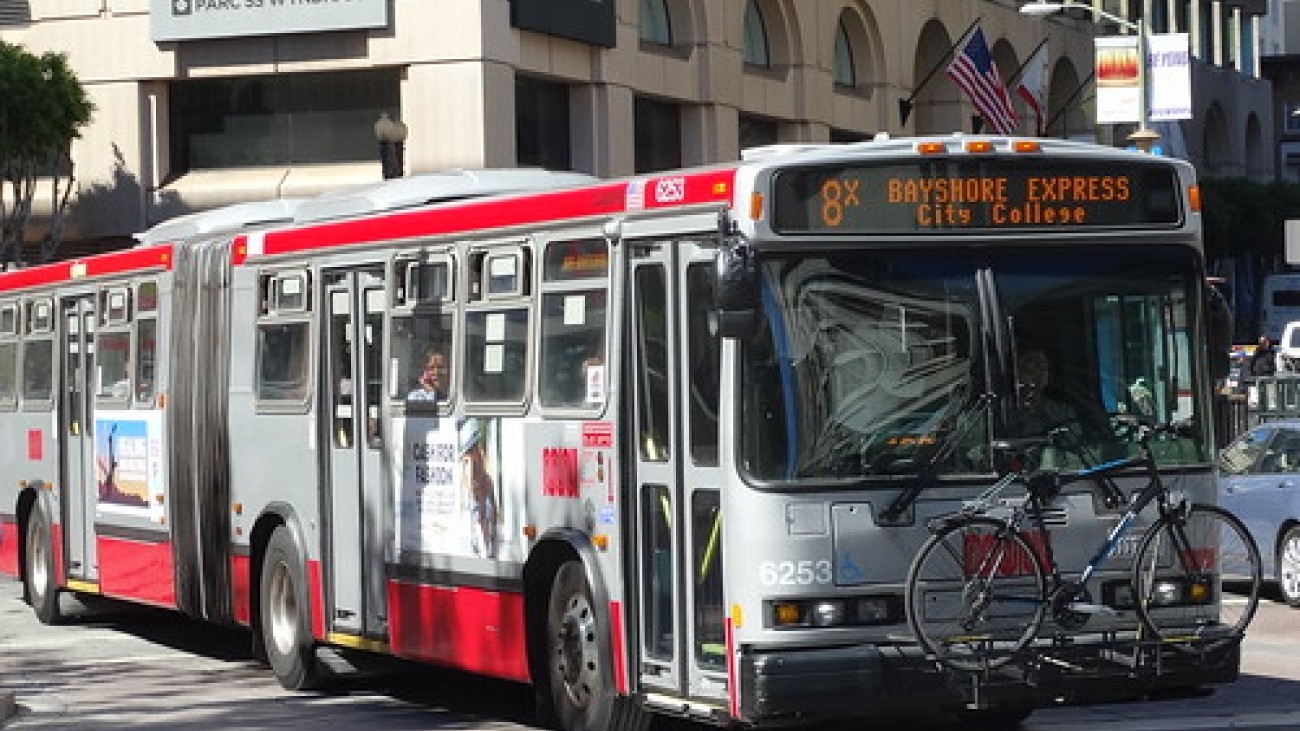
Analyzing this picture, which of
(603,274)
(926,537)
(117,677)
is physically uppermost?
(603,274)

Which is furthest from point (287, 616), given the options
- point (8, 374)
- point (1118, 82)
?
point (1118, 82)

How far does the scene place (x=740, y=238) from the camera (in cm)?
1183

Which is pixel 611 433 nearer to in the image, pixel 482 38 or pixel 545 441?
pixel 545 441

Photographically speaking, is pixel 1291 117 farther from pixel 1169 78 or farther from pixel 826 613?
pixel 826 613

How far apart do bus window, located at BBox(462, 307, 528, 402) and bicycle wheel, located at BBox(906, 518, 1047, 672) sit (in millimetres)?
3039

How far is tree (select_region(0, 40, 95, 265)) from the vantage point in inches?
1752

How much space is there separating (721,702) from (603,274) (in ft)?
7.51

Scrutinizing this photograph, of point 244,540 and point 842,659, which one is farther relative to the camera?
point 244,540

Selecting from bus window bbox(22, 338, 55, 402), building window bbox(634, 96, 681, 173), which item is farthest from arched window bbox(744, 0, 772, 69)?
bus window bbox(22, 338, 55, 402)

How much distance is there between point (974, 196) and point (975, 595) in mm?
1757

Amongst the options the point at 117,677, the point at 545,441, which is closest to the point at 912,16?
the point at 117,677

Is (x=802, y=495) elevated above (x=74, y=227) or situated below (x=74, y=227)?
Result: below

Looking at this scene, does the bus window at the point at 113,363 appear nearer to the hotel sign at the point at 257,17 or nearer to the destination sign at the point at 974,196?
the destination sign at the point at 974,196

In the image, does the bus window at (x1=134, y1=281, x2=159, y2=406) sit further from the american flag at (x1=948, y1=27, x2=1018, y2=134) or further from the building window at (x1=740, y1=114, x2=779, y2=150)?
the building window at (x1=740, y1=114, x2=779, y2=150)
